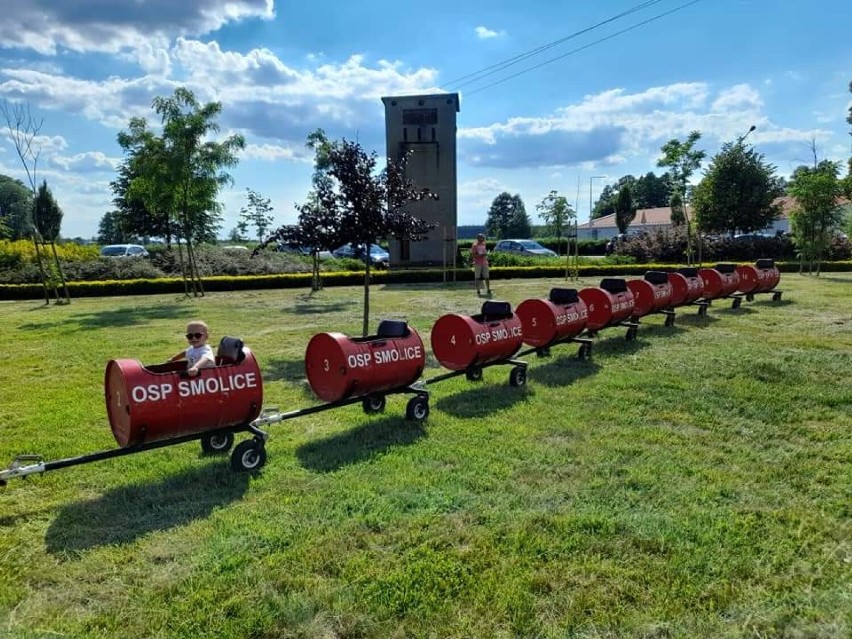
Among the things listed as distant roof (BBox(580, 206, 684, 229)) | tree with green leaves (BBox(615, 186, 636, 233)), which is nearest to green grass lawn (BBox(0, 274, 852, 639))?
tree with green leaves (BBox(615, 186, 636, 233))

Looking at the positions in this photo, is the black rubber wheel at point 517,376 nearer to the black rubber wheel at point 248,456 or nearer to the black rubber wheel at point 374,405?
the black rubber wheel at point 374,405

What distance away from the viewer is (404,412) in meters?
6.69

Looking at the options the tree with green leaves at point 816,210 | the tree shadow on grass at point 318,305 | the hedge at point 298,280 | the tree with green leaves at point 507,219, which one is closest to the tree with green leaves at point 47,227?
the hedge at point 298,280

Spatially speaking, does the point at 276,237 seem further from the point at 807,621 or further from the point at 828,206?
the point at 828,206

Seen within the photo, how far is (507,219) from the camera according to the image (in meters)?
87.7

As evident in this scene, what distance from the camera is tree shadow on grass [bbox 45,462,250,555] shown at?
394cm

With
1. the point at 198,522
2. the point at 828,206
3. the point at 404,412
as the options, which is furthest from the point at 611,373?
the point at 828,206

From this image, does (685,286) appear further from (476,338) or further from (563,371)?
(476,338)

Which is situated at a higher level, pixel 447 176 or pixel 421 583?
pixel 447 176

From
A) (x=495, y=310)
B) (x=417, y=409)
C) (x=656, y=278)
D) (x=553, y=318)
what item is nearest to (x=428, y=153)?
(x=656, y=278)

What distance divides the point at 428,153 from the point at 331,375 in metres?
26.3

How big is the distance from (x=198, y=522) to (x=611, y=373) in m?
6.00

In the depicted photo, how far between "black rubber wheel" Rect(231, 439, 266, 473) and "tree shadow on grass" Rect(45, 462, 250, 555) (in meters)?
0.08

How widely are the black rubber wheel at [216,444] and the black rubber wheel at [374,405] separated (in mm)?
1606
